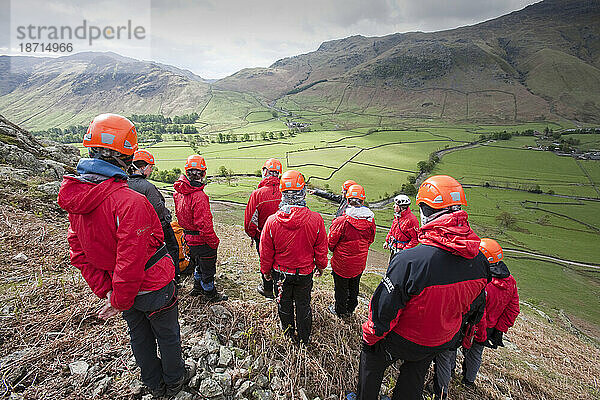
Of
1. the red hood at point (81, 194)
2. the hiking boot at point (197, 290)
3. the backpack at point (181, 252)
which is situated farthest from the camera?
the backpack at point (181, 252)

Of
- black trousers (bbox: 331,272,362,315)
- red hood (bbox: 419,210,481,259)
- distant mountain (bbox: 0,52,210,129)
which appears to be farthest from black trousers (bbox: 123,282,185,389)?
distant mountain (bbox: 0,52,210,129)

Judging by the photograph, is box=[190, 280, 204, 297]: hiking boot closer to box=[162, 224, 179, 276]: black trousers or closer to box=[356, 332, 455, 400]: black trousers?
box=[162, 224, 179, 276]: black trousers

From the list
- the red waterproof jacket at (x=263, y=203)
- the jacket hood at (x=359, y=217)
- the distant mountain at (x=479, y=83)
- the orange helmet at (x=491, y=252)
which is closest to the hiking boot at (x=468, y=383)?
the orange helmet at (x=491, y=252)

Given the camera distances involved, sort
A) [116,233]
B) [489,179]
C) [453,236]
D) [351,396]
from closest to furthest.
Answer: [116,233], [453,236], [351,396], [489,179]

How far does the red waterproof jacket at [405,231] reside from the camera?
6117 mm

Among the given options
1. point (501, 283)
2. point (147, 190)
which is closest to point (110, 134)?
point (147, 190)

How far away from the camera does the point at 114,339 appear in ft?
11.8

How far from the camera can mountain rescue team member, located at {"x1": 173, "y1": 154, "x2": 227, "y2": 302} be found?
4715 millimetres

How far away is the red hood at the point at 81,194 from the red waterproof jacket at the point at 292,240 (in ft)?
7.37

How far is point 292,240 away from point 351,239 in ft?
5.15

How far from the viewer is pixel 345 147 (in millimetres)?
71625

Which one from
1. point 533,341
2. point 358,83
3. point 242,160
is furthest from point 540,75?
point 533,341

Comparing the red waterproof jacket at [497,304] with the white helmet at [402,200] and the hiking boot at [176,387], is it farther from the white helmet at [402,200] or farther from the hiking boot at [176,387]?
the hiking boot at [176,387]

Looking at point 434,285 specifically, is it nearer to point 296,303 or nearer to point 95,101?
point 296,303
